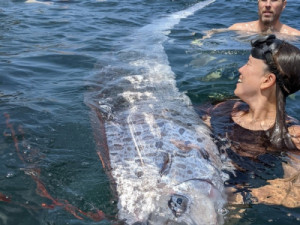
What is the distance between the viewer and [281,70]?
130 inches

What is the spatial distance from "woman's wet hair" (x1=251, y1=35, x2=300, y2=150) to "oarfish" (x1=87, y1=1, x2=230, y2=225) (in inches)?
22.7

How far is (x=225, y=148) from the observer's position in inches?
140

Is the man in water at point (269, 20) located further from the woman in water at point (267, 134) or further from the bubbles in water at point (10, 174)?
the bubbles in water at point (10, 174)

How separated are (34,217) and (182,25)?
6.82 meters

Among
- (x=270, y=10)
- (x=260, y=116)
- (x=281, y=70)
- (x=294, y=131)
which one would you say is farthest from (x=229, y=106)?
(x=270, y=10)

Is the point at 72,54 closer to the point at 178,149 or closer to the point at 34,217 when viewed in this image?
the point at 178,149

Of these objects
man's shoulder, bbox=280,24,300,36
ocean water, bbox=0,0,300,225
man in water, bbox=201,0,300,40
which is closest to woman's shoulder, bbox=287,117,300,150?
ocean water, bbox=0,0,300,225

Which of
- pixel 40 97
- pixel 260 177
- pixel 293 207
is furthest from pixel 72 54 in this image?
pixel 293 207

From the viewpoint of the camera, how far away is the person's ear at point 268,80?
3391 millimetres

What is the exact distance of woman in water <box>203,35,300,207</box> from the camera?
10.0 feet

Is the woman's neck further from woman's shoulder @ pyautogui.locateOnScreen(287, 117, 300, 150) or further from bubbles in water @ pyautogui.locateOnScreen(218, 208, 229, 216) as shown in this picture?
bubbles in water @ pyautogui.locateOnScreen(218, 208, 229, 216)

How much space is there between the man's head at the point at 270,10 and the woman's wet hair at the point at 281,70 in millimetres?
4286

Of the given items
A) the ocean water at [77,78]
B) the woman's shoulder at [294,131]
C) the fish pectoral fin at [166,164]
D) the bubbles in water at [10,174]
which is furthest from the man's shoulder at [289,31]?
the bubbles in water at [10,174]

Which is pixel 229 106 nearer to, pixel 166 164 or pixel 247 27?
pixel 166 164
